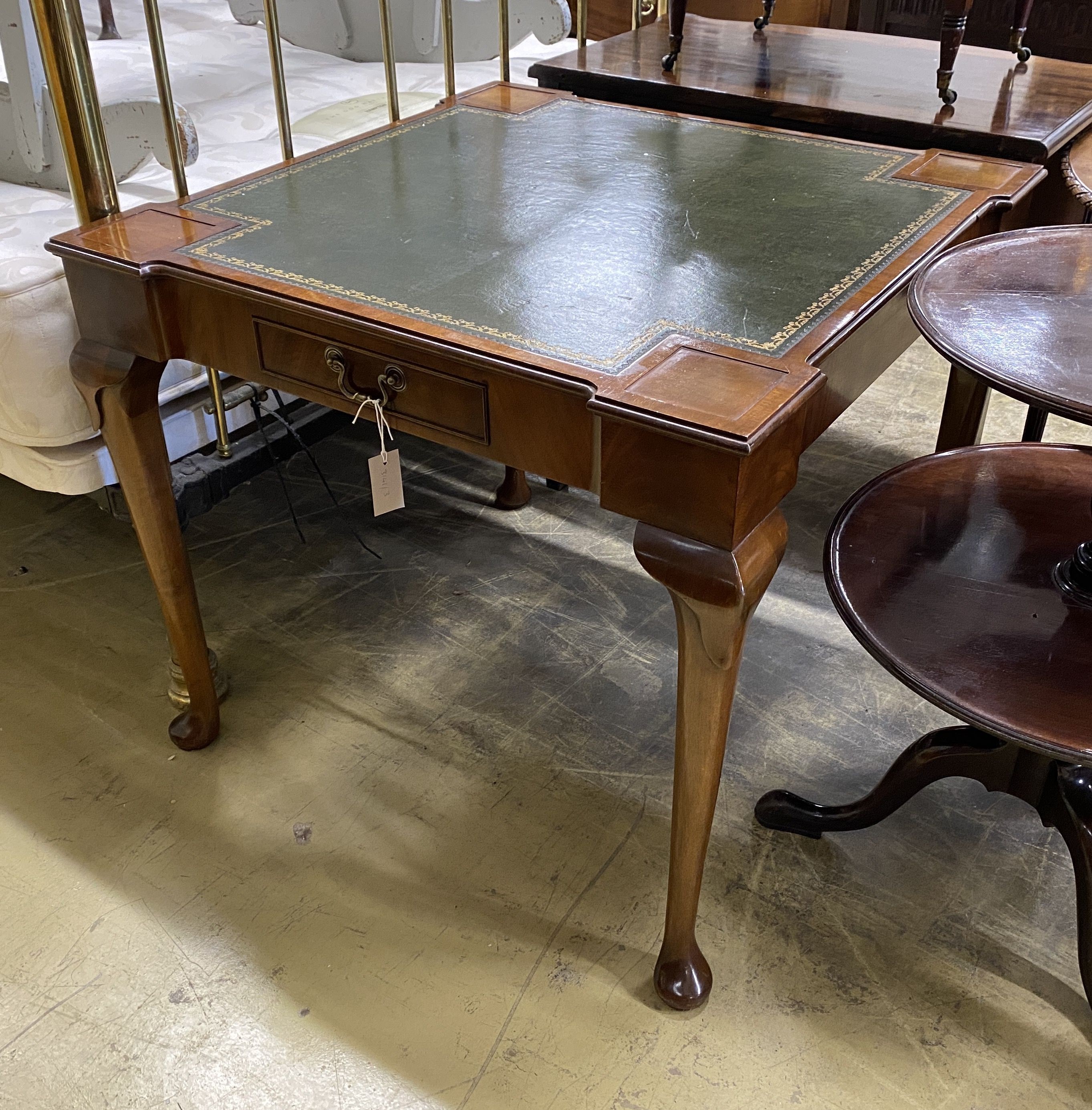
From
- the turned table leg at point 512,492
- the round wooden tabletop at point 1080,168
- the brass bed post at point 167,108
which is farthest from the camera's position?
the turned table leg at point 512,492

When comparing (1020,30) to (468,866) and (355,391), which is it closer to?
(355,391)

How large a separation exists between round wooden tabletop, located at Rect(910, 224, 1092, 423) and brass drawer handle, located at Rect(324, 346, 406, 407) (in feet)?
1.81

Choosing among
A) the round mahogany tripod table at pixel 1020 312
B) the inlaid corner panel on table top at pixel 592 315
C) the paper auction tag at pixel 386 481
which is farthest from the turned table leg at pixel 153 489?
the round mahogany tripod table at pixel 1020 312

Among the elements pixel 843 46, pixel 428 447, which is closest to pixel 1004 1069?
pixel 428 447

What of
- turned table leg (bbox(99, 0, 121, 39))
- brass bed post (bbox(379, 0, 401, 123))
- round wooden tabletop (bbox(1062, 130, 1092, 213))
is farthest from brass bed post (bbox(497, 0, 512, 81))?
turned table leg (bbox(99, 0, 121, 39))

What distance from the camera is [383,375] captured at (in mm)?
1200

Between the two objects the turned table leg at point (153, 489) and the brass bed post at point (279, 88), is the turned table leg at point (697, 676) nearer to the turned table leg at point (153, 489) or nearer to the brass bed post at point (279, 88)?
the turned table leg at point (153, 489)

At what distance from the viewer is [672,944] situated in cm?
131

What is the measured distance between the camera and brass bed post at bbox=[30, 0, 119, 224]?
1.36 metres

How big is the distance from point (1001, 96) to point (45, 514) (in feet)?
6.58

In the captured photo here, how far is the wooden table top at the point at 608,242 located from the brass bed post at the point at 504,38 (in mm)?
356

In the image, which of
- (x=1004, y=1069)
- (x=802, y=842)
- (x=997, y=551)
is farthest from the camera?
(x=802, y=842)

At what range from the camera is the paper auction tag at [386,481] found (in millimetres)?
1289

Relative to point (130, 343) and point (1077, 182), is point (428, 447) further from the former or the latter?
point (1077, 182)
